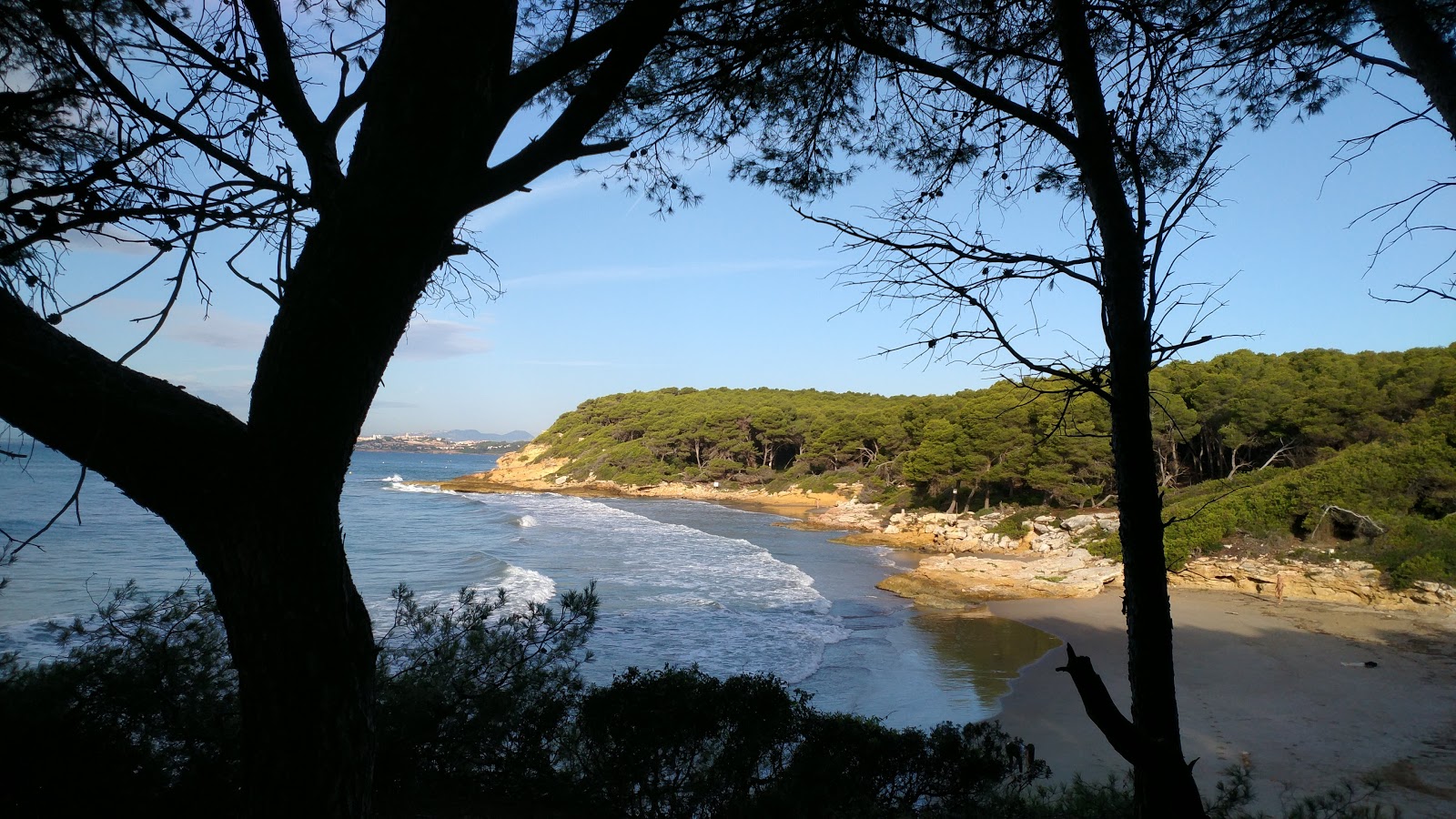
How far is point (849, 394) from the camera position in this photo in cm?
6606

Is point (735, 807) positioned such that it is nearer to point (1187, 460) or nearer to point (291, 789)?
point (291, 789)

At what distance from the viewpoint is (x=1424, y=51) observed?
6.88 ft

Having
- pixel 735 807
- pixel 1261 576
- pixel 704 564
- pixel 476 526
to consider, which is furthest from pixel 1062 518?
pixel 735 807

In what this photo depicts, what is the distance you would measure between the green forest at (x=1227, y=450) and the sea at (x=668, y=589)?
4.00 m

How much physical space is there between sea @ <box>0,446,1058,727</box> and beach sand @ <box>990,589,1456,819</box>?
2.89ft

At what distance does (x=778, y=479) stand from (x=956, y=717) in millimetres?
38123

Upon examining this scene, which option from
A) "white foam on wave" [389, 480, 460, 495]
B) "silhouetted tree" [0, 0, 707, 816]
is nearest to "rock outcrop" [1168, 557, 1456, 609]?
"silhouetted tree" [0, 0, 707, 816]

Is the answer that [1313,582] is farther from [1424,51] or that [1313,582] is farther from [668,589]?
[1424,51]

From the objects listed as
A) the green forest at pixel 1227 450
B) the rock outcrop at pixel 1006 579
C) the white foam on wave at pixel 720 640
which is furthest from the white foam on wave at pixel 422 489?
the white foam on wave at pixel 720 640

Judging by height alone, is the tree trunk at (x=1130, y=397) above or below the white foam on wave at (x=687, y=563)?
above

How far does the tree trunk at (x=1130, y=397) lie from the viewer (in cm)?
183

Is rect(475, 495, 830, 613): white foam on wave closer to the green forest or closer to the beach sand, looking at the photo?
the beach sand

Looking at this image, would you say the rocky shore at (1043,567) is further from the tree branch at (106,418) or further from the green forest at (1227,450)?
the tree branch at (106,418)

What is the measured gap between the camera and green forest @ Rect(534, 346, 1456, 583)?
1469cm
